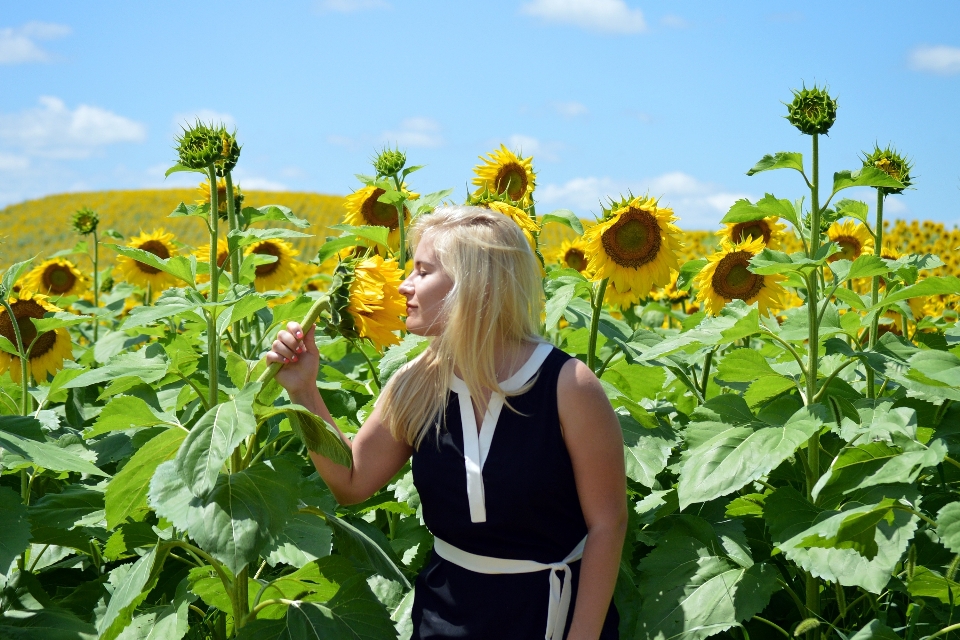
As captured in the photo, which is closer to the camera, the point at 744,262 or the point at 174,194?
the point at 744,262

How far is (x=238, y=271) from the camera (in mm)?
3016

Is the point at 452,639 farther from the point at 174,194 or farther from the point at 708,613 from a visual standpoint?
the point at 174,194

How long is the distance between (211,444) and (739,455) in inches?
46.7

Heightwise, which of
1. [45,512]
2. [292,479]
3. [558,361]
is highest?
[558,361]

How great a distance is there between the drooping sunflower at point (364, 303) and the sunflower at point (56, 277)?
4015mm

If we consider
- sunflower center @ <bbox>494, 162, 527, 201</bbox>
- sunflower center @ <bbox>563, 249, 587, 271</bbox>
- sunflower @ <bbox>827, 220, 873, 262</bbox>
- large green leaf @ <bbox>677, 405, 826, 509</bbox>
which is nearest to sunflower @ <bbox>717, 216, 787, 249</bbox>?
sunflower @ <bbox>827, 220, 873, 262</bbox>

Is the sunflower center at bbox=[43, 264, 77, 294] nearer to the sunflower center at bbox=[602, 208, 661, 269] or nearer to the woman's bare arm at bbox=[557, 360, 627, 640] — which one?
the sunflower center at bbox=[602, 208, 661, 269]

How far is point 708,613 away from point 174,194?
36855 millimetres

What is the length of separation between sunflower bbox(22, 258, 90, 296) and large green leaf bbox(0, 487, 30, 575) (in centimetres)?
337

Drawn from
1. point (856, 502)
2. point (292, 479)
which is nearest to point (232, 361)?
point (292, 479)

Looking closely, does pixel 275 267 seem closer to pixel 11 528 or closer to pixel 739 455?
pixel 11 528

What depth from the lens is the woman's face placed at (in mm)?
1962

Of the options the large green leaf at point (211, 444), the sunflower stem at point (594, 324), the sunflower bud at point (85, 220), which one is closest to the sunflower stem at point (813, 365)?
the sunflower stem at point (594, 324)

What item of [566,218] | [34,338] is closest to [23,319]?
[34,338]
